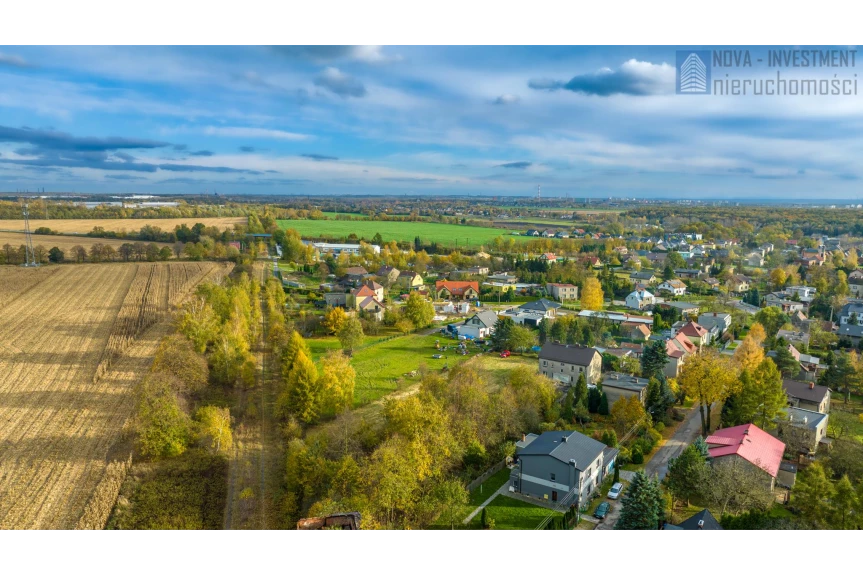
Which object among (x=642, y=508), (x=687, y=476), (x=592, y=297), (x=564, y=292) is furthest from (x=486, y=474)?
(x=564, y=292)

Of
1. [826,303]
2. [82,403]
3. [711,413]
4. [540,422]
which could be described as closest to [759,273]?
[826,303]

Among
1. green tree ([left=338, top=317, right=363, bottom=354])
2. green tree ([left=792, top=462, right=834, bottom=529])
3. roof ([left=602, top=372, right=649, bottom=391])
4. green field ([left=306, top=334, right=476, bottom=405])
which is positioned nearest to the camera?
green tree ([left=792, top=462, right=834, bottom=529])

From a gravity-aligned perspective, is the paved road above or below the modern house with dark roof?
below

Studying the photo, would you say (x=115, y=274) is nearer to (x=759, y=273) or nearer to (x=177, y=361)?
(x=177, y=361)

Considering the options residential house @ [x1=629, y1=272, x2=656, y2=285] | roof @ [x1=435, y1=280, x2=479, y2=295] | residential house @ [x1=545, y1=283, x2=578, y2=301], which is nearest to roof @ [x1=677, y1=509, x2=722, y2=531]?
residential house @ [x1=545, y1=283, x2=578, y2=301]

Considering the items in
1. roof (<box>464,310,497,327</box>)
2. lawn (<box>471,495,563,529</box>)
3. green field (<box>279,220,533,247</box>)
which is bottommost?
lawn (<box>471,495,563,529</box>)

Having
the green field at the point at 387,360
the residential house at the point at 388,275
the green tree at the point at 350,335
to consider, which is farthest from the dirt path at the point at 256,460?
the residential house at the point at 388,275

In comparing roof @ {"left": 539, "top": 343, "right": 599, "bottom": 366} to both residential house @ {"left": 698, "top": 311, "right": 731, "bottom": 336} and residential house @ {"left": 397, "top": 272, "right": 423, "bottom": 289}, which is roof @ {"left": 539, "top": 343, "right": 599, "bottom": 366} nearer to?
residential house @ {"left": 698, "top": 311, "right": 731, "bottom": 336}

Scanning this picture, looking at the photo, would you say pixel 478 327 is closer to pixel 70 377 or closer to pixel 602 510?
pixel 602 510
